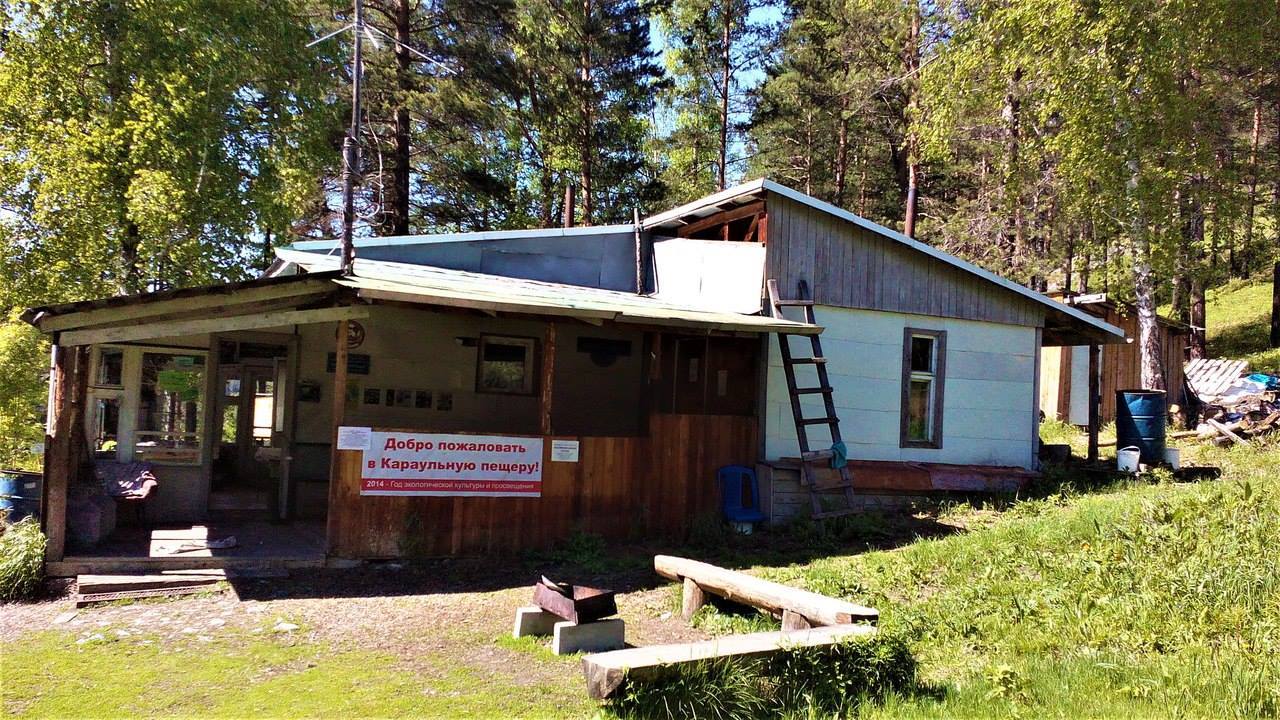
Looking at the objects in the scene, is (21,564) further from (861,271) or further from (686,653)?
(861,271)

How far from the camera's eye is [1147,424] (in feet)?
39.9

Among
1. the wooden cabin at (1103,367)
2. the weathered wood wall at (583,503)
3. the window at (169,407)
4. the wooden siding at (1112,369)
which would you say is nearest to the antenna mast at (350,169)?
the window at (169,407)

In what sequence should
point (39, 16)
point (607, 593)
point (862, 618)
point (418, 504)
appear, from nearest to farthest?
point (862, 618) → point (607, 593) → point (418, 504) → point (39, 16)

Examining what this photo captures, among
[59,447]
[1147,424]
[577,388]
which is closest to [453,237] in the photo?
[577,388]

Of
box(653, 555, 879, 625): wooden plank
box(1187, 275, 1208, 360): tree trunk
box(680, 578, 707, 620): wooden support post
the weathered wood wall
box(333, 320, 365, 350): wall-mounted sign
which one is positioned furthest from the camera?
box(1187, 275, 1208, 360): tree trunk

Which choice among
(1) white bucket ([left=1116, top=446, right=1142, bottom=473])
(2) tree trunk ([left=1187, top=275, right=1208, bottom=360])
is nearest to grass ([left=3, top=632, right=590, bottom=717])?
(1) white bucket ([left=1116, top=446, right=1142, bottom=473])

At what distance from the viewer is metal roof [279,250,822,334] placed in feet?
25.2

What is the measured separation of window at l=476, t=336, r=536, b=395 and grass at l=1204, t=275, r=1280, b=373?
69.2 ft

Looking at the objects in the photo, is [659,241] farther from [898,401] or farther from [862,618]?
[862,618]

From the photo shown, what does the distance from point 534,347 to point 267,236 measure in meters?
11.6

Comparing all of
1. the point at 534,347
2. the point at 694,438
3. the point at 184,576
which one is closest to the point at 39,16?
the point at 534,347

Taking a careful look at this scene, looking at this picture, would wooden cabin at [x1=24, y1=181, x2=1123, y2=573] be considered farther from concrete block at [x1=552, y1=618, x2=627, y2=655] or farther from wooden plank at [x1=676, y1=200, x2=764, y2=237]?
concrete block at [x1=552, y1=618, x2=627, y2=655]

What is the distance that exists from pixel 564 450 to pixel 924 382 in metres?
5.88

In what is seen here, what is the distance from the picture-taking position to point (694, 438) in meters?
10.2
